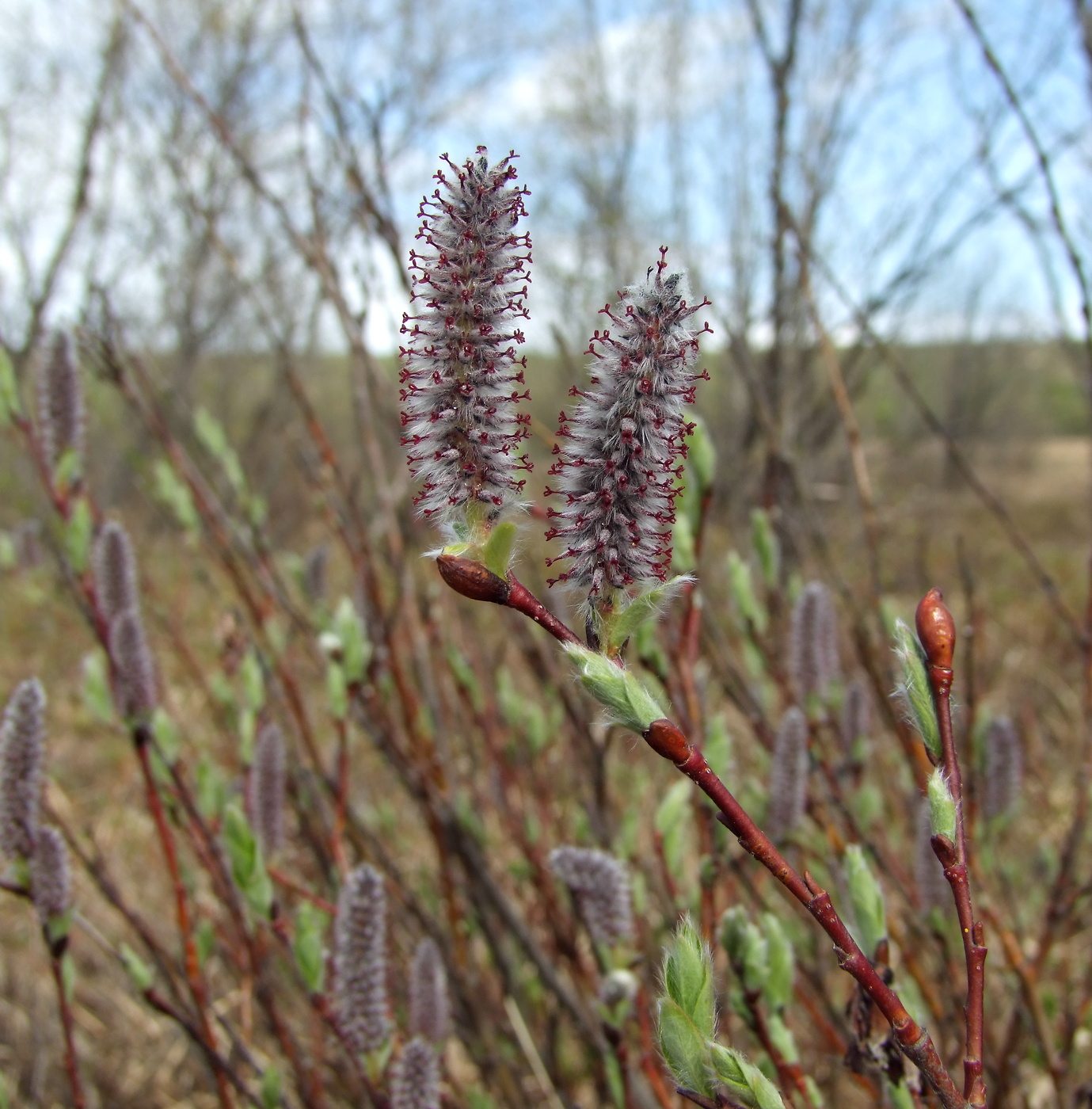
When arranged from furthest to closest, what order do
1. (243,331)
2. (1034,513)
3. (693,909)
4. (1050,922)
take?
(1034,513) → (243,331) → (693,909) → (1050,922)

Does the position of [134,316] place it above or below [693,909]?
above

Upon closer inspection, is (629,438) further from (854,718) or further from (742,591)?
(854,718)

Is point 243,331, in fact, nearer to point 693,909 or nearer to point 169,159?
point 169,159

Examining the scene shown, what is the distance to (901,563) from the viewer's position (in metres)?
11.4

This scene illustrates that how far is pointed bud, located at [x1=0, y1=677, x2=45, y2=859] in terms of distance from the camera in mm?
1071

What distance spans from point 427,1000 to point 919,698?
1.07 m

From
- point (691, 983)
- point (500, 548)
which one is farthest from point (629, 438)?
point (691, 983)

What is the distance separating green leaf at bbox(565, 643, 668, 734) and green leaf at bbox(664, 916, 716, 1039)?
0.47 feet

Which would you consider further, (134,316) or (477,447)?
(134,316)

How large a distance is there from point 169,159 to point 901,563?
1071 cm

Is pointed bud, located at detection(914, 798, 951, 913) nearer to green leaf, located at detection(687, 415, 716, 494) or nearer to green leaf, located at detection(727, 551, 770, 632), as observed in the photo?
green leaf, located at detection(727, 551, 770, 632)

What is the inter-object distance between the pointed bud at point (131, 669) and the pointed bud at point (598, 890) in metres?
0.67

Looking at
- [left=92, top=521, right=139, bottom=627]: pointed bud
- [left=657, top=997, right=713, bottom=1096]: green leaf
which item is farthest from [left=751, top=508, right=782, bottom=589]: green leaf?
[left=92, top=521, right=139, bottom=627]: pointed bud

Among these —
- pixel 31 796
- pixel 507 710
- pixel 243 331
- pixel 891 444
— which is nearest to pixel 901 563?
pixel 891 444
